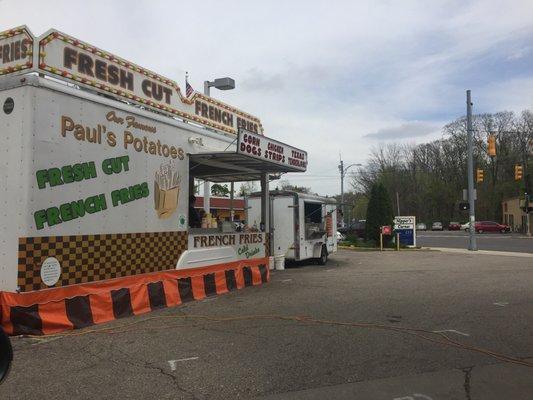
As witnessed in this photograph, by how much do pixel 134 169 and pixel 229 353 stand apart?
13.2 feet

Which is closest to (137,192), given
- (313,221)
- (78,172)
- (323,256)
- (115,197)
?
(115,197)

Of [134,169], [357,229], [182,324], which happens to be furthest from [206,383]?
[357,229]

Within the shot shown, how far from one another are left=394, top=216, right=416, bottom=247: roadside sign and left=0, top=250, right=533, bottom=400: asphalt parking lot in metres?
18.8

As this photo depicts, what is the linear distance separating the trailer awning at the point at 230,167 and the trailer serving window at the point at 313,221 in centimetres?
315

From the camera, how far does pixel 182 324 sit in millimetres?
7539

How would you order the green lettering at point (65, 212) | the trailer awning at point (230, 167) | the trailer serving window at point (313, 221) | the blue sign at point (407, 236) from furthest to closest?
the blue sign at point (407, 236) < the trailer serving window at point (313, 221) < the trailer awning at point (230, 167) < the green lettering at point (65, 212)

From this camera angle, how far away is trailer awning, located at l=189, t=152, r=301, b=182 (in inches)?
427

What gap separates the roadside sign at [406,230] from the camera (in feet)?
94.1

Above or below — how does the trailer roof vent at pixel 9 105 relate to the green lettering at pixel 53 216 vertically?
above

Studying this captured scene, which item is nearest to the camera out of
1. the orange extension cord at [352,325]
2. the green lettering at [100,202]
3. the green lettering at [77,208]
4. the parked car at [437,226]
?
the orange extension cord at [352,325]

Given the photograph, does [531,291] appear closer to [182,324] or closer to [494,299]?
[494,299]

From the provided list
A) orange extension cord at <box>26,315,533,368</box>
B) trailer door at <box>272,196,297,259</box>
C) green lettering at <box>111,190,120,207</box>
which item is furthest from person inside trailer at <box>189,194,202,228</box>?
trailer door at <box>272,196,297,259</box>

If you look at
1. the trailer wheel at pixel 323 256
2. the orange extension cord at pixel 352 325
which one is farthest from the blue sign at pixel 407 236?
the orange extension cord at pixel 352 325

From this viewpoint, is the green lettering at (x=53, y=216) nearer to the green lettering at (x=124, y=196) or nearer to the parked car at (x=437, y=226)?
the green lettering at (x=124, y=196)
